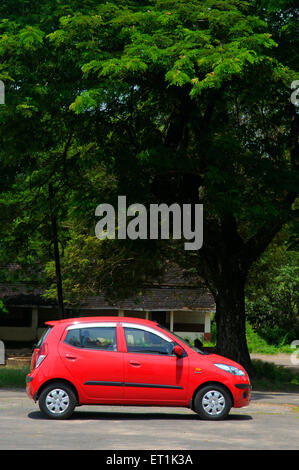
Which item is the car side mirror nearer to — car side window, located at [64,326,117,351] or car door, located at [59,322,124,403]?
car door, located at [59,322,124,403]

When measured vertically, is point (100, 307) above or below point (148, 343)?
above

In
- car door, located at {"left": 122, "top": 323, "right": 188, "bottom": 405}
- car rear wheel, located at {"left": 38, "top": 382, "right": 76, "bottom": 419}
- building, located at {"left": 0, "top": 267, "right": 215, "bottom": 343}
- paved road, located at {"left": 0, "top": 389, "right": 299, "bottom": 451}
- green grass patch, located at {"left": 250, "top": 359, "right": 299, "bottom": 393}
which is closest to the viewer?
paved road, located at {"left": 0, "top": 389, "right": 299, "bottom": 451}

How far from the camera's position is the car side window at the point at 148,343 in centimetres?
1373

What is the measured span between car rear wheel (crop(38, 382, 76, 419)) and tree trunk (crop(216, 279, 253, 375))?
11798 mm

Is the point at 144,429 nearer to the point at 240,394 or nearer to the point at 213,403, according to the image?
the point at 213,403

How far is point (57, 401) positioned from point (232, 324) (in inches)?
478

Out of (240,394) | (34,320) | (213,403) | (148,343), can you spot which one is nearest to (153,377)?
Answer: (148,343)

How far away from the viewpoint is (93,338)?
1372 centimetres

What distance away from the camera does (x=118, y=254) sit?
30953 mm

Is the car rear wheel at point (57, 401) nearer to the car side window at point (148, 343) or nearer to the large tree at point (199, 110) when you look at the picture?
the car side window at point (148, 343)

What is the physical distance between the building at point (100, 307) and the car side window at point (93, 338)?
3483 cm

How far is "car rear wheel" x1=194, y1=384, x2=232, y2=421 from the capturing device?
1357cm

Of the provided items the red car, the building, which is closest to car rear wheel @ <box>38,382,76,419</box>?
the red car
